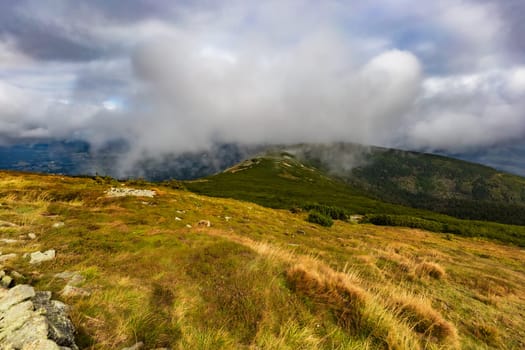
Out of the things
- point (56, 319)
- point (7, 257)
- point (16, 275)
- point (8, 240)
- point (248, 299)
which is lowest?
point (8, 240)

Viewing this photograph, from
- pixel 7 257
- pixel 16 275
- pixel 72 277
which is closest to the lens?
pixel 16 275

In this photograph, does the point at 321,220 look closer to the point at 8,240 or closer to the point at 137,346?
the point at 8,240

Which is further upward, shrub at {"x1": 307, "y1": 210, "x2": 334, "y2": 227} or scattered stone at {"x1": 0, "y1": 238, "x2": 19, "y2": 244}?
scattered stone at {"x1": 0, "y1": 238, "x2": 19, "y2": 244}

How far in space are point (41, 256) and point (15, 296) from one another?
5267 mm

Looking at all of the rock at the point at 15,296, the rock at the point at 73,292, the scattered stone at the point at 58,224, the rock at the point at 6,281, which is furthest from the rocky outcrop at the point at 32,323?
the scattered stone at the point at 58,224

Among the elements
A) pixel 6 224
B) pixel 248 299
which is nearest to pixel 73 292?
pixel 248 299

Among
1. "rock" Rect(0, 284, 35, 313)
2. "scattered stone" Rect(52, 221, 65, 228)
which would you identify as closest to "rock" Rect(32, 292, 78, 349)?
"rock" Rect(0, 284, 35, 313)

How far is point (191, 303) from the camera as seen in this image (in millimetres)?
7004

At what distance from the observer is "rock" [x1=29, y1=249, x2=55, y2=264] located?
356 inches

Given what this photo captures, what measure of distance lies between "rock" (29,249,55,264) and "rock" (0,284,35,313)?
4.45 metres

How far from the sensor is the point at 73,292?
6.73 meters

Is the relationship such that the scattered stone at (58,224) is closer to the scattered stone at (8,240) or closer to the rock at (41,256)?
the scattered stone at (8,240)

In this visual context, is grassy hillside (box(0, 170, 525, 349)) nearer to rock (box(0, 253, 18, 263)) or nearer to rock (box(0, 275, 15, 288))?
rock (box(0, 253, 18, 263))

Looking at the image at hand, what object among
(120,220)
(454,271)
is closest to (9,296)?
(120,220)
